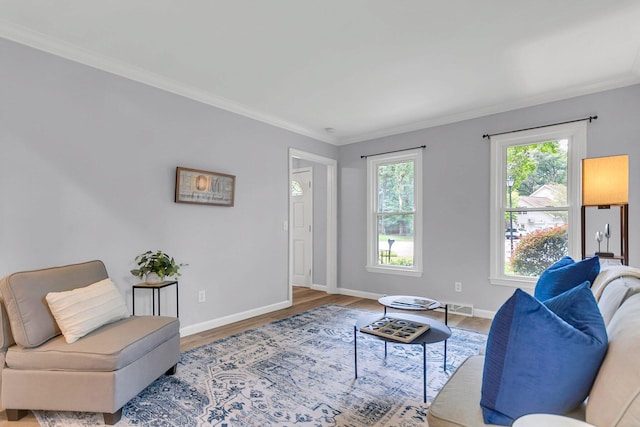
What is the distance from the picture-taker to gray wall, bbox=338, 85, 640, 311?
10.6 ft

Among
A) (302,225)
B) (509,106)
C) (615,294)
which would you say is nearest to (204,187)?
(302,225)

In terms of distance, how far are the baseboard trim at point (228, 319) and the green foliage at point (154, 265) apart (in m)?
0.75

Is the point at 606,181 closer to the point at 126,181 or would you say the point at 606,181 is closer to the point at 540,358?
the point at 540,358

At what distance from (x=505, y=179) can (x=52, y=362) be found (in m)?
4.37

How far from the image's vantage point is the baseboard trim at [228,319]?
11.0 ft

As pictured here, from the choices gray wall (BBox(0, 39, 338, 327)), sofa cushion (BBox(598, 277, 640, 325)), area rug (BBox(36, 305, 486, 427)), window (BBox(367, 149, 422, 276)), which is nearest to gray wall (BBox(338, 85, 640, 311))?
window (BBox(367, 149, 422, 276))

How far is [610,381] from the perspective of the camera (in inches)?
37.1

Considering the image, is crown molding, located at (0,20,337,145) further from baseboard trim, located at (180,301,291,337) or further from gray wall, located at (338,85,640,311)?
baseboard trim, located at (180,301,291,337)

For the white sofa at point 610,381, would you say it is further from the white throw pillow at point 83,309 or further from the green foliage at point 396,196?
the green foliage at point 396,196

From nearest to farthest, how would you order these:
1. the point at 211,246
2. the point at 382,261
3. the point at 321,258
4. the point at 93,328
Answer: the point at 93,328 → the point at 211,246 → the point at 382,261 → the point at 321,258

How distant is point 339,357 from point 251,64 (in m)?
2.63

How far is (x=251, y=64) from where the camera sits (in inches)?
113

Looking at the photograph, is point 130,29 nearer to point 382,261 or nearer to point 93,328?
point 93,328

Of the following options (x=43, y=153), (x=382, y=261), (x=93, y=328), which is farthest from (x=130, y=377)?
(x=382, y=261)
